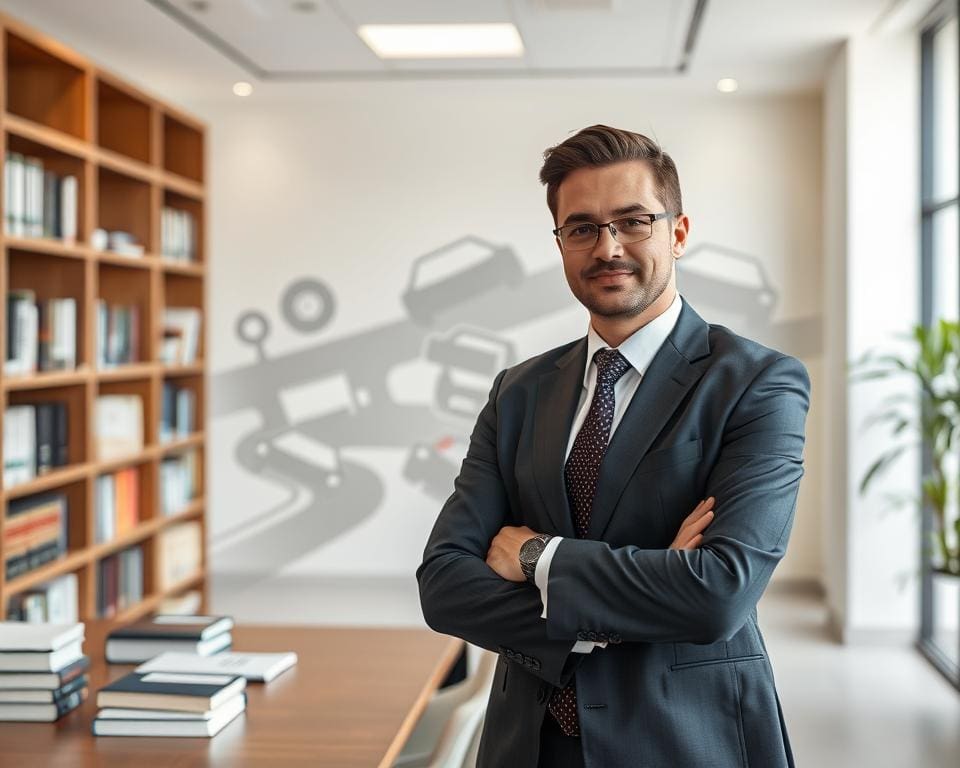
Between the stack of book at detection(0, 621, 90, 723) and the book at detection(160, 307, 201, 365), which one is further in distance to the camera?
the book at detection(160, 307, 201, 365)

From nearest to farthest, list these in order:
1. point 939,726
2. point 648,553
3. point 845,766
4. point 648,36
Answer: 1. point 648,553
2. point 845,766
3. point 939,726
4. point 648,36

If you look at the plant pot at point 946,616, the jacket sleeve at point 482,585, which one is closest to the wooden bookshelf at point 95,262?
the jacket sleeve at point 482,585

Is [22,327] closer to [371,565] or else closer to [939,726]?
[371,565]

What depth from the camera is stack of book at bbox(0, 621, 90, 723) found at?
2246 millimetres

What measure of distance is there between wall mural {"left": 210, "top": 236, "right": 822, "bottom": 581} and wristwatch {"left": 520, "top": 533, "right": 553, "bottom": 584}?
5.25 m

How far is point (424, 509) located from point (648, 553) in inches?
219

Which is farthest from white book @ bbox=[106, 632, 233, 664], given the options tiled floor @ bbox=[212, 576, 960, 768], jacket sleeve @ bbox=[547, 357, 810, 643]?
tiled floor @ bbox=[212, 576, 960, 768]

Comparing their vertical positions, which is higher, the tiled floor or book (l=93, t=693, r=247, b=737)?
book (l=93, t=693, r=247, b=737)

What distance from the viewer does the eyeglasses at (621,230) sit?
5.52 feet

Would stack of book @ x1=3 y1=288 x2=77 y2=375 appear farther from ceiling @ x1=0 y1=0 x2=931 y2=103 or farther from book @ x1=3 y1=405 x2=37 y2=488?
ceiling @ x1=0 y1=0 x2=931 y2=103

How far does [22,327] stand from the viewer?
14.6 feet

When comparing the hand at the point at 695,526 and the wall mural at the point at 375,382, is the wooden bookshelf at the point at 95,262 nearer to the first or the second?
the wall mural at the point at 375,382

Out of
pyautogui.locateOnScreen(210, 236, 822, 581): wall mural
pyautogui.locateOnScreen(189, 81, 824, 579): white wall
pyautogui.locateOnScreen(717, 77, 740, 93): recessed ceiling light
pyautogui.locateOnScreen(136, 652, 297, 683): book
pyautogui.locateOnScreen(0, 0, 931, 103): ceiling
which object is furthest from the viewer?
pyautogui.locateOnScreen(210, 236, 822, 581): wall mural

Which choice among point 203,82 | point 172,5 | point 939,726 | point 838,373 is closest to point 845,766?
point 939,726
